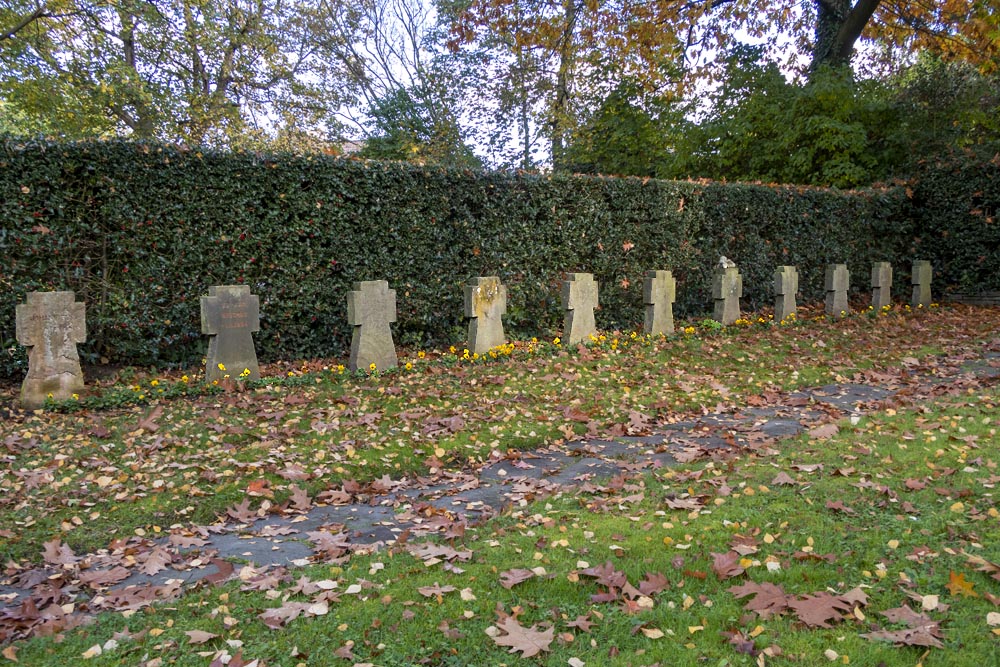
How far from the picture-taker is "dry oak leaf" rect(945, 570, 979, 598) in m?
3.55

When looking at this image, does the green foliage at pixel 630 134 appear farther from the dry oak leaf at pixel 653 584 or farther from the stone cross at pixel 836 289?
the dry oak leaf at pixel 653 584

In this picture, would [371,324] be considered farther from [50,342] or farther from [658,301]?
[658,301]

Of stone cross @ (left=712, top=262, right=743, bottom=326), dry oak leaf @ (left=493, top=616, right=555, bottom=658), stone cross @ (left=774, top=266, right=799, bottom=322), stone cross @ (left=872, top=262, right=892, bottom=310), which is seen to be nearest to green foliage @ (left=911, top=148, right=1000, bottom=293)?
stone cross @ (left=872, top=262, right=892, bottom=310)

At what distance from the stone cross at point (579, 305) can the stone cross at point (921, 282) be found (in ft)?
32.3

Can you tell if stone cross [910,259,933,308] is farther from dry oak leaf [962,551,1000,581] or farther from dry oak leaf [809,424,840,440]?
dry oak leaf [962,551,1000,581]

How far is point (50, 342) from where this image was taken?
8.26 metres

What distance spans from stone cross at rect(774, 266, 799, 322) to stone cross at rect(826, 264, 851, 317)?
4.38 feet

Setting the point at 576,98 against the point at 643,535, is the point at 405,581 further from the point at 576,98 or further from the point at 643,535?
the point at 576,98

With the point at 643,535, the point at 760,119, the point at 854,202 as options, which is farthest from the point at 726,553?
the point at 760,119

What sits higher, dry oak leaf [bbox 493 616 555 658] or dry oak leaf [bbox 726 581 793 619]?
dry oak leaf [bbox 726 581 793 619]

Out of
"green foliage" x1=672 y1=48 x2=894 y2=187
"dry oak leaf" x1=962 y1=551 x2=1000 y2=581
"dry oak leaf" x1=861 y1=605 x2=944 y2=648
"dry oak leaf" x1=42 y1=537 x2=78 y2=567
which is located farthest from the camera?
"green foliage" x1=672 y1=48 x2=894 y2=187

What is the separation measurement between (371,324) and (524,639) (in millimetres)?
7092

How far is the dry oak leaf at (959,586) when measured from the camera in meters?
3.55

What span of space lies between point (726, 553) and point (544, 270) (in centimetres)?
903
